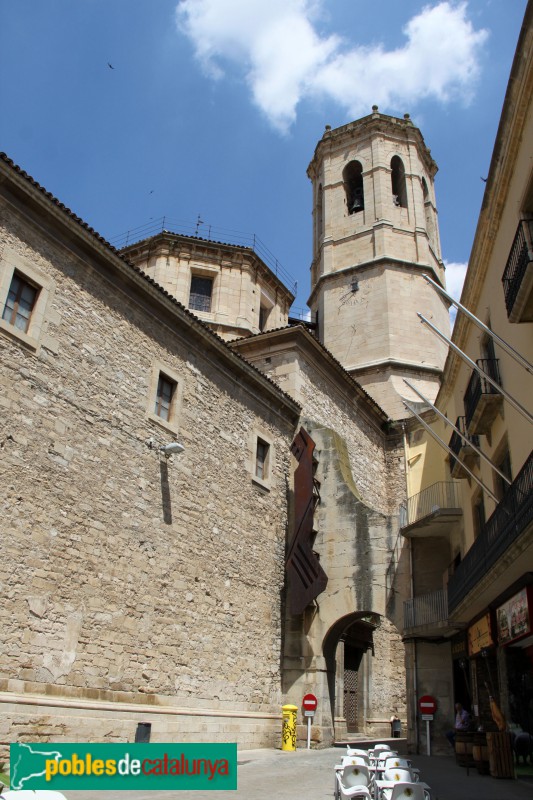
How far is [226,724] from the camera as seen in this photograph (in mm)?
12109

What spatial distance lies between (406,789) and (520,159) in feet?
27.1

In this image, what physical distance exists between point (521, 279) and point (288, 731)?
32.0 ft

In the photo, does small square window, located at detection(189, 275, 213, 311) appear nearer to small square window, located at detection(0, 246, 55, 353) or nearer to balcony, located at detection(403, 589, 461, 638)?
balcony, located at detection(403, 589, 461, 638)

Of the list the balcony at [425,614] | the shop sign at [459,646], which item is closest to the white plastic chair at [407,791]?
the balcony at [425,614]

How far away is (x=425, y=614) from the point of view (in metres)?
14.7

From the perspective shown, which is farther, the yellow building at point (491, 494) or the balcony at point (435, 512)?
the balcony at point (435, 512)

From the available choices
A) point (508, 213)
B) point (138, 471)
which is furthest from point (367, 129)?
point (138, 471)

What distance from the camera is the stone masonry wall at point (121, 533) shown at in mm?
9297

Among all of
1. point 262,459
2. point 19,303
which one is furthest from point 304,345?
point 19,303

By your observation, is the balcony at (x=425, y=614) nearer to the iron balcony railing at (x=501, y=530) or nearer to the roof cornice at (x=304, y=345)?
the iron balcony railing at (x=501, y=530)

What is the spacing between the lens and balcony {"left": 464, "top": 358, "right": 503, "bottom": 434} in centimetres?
1136

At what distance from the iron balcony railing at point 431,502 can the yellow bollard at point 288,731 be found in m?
5.36

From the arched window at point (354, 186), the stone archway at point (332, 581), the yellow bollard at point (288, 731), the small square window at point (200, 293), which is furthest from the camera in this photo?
the arched window at point (354, 186)

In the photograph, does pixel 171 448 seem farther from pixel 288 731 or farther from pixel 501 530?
pixel 288 731
